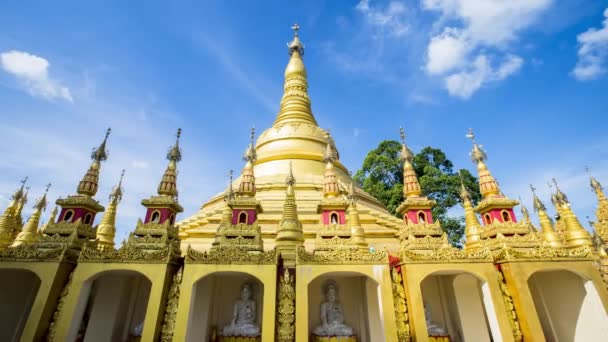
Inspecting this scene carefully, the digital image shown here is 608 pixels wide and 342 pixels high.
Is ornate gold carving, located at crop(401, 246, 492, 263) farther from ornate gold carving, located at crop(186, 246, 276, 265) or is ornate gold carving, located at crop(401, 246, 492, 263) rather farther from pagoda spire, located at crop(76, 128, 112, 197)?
pagoda spire, located at crop(76, 128, 112, 197)

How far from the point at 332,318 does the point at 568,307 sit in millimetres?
5973

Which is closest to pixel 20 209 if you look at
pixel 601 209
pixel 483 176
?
pixel 483 176

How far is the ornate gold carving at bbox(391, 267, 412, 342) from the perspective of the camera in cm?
693

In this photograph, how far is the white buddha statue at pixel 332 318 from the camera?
7.92m

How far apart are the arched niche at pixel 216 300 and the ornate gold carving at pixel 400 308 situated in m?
3.48

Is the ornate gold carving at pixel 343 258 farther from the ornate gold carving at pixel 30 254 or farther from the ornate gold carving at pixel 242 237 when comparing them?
the ornate gold carving at pixel 30 254

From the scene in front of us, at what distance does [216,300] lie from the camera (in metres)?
8.62

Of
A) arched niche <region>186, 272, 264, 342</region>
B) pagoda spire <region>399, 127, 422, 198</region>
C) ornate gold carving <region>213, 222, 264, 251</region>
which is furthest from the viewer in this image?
pagoda spire <region>399, 127, 422, 198</region>

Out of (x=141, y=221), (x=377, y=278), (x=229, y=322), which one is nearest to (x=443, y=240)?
(x=377, y=278)

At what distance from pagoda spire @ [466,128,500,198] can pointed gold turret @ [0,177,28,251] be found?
1662 centimetres

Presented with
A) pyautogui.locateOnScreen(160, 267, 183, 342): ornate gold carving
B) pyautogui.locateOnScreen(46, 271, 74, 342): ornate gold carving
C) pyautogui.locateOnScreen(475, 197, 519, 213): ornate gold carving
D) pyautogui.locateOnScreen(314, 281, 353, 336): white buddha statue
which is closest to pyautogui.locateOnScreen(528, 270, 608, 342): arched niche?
pyautogui.locateOnScreen(475, 197, 519, 213): ornate gold carving

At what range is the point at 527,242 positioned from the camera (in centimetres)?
828

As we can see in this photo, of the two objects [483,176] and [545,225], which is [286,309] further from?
[545,225]

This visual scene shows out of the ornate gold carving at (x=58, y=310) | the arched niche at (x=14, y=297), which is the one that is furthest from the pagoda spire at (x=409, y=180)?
the arched niche at (x=14, y=297)
